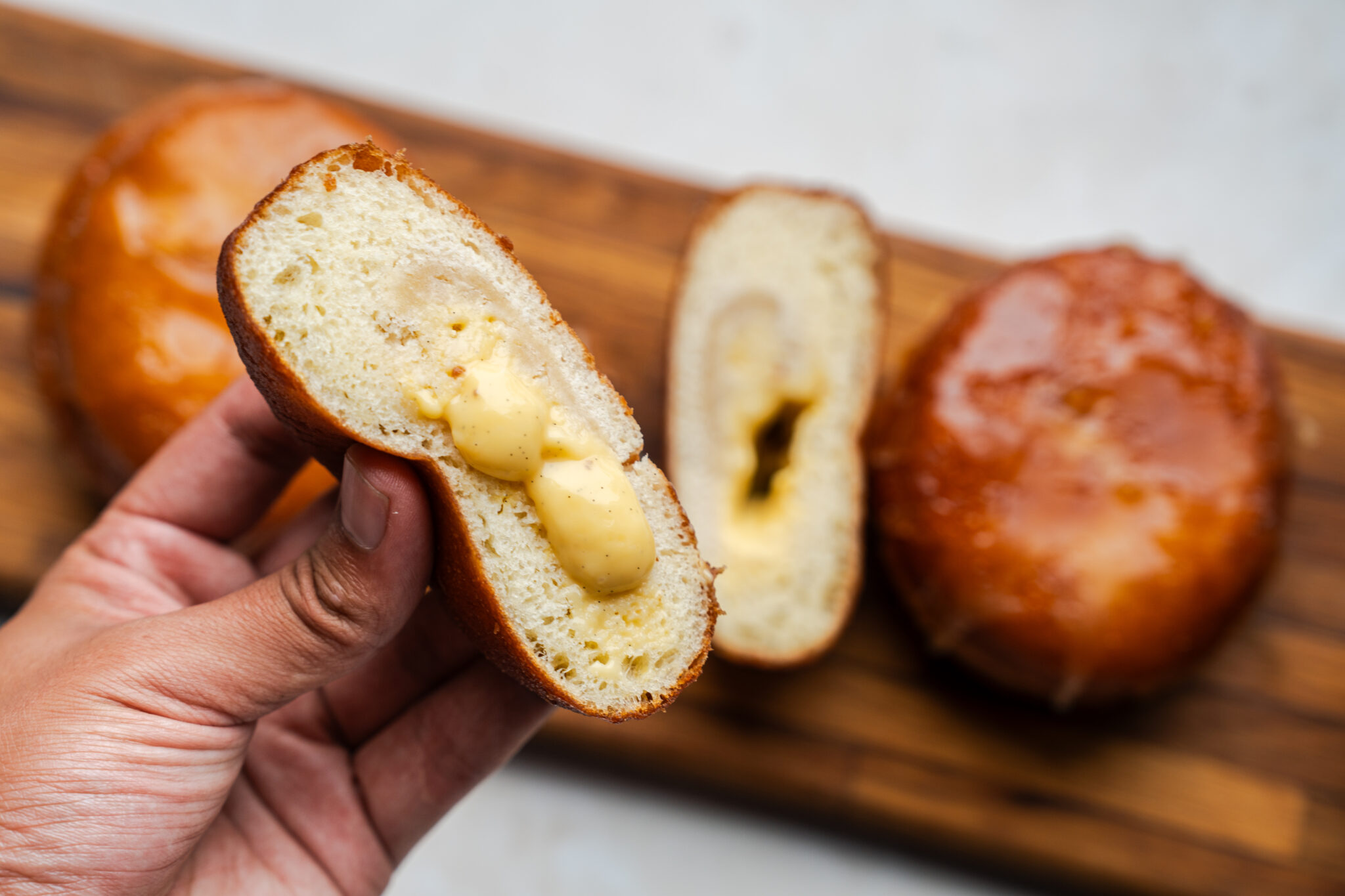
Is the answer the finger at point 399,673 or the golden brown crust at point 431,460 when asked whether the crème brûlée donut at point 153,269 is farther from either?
the golden brown crust at point 431,460

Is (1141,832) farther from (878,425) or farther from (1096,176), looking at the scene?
(1096,176)

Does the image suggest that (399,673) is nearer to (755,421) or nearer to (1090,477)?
(755,421)

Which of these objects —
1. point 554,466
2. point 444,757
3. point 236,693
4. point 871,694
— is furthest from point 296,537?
point 871,694

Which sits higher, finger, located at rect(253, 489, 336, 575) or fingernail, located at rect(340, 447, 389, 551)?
fingernail, located at rect(340, 447, 389, 551)

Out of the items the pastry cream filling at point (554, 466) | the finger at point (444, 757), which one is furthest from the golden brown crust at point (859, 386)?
the pastry cream filling at point (554, 466)

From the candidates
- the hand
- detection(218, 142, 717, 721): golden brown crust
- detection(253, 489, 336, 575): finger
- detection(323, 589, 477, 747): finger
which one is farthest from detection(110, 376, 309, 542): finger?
detection(218, 142, 717, 721): golden brown crust

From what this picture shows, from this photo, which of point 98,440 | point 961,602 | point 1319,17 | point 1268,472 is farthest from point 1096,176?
point 98,440

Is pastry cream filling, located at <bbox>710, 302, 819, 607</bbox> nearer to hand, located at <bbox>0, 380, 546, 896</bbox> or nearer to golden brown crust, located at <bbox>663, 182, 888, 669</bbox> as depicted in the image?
golden brown crust, located at <bbox>663, 182, 888, 669</bbox>
